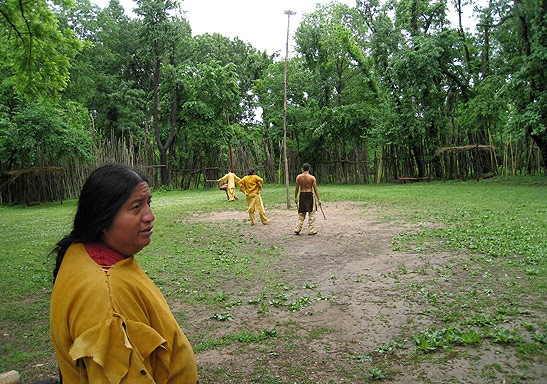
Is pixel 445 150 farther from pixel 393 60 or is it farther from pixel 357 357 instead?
pixel 357 357

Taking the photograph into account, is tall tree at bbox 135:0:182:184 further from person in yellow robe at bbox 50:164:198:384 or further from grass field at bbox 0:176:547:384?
person in yellow robe at bbox 50:164:198:384

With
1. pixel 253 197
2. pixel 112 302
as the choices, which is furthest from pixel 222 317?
pixel 253 197

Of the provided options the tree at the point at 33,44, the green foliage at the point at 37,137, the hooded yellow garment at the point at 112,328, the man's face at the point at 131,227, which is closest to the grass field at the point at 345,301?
the hooded yellow garment at the point at 112,328

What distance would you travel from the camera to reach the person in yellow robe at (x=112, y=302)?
56.3 inches

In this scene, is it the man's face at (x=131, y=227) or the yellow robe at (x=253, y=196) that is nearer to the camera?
the man's face at (x=131, y=227)

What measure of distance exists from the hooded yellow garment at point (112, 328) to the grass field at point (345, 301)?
6.59ft

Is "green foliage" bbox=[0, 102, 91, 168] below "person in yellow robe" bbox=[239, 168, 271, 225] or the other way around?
the other way around

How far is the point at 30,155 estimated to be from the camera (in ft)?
63.3

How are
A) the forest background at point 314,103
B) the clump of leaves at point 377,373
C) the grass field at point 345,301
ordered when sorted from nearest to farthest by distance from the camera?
1. the clump of leaves at point 377,373
2. the grass field at point 345,301
3. the forest background at point 314,103

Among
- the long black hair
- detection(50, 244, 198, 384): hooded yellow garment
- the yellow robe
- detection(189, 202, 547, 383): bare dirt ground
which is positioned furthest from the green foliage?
detection(50, 244, 198, 384): hooded yellow garment

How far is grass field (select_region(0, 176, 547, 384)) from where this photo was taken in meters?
3.57

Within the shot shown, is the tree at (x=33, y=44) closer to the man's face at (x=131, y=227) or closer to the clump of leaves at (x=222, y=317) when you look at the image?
the clump of leaves at (x=222, y=317)

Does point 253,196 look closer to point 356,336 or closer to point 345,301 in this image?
point 345,301

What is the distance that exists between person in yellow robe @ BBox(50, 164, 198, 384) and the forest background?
1925cm
